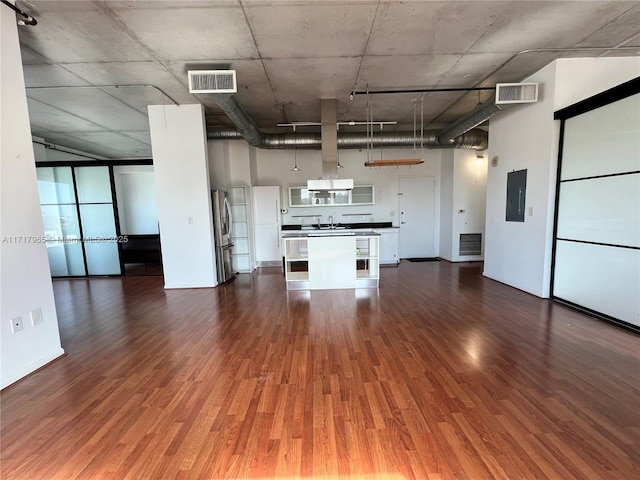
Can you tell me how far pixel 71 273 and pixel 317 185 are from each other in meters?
5.92

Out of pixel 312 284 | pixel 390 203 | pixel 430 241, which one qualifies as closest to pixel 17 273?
pixel 312 284

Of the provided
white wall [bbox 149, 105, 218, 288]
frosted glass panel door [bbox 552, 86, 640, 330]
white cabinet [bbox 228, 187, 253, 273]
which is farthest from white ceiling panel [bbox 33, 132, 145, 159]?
frosted glass panel door [bbox 552, 86, 640, 330]

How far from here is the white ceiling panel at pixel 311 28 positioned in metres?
2.46

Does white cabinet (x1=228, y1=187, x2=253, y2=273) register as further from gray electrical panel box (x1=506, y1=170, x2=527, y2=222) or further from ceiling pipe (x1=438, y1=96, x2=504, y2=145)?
gray electrical panel box (x1=506, y1=170, x2=527, y2=222)

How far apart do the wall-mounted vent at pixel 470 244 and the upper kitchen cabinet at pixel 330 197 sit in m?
2.39

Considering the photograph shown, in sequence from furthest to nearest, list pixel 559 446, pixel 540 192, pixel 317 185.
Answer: pixel 317 185
pixel 540 192
pixel 559 446

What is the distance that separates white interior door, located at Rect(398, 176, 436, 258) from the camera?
7051 mm

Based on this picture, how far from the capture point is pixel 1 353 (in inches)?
84.7

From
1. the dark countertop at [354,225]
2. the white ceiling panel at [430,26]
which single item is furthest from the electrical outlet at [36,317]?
the dark countertop at [354,225]

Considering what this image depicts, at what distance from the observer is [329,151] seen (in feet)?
15.7

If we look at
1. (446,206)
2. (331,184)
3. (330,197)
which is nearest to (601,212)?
(331,184)

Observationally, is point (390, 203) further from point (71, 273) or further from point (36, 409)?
point (71, 273)

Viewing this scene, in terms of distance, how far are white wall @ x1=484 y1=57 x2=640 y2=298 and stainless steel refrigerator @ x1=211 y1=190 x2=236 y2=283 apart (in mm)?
5023

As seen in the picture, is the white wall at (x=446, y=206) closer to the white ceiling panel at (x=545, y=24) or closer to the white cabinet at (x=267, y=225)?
the white ceiling panel at (x=545, y=24)
